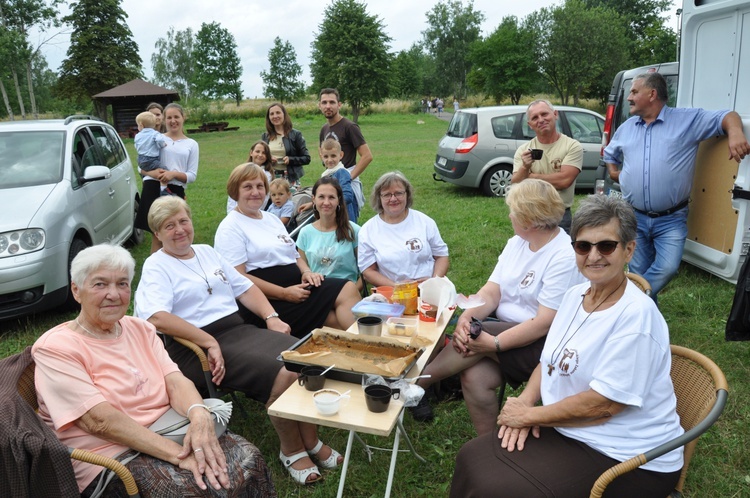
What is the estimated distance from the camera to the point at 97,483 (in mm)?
1975

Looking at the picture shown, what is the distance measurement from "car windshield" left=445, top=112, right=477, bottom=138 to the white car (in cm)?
569

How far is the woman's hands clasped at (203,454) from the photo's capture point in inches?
80.7

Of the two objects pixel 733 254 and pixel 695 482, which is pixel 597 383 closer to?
pixel 695 482

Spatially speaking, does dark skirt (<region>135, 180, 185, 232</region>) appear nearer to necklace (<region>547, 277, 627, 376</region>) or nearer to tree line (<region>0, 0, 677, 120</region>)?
necklace (<region>547, 277, 627, 376</region>)

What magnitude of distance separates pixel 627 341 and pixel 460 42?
213 feet

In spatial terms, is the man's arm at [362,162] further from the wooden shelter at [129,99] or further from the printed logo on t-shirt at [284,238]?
the wooden shelter at [129,99]

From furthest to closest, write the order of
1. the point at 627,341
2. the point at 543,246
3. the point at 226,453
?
the point at 543,246
the point at 226,453
the point at 627,341

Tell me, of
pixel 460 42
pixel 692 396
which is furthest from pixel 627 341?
pixel 460 42

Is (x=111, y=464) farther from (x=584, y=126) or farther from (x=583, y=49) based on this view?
(x=583, y=49)

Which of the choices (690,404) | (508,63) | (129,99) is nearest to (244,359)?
(690,404)

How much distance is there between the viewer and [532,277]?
282cm

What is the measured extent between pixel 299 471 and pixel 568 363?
4.93ft

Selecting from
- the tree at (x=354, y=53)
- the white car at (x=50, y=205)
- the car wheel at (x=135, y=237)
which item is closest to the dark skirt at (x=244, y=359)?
the white car at (x=50, y=205)

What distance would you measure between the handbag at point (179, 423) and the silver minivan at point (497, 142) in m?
7.80
